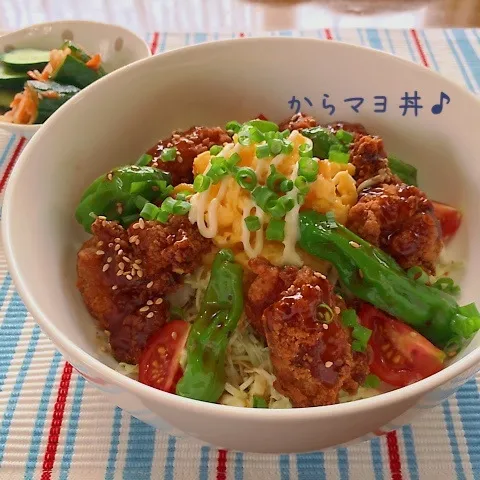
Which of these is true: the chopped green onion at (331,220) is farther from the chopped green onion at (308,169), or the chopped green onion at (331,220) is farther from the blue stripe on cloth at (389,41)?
the blue stripe on cloth at (389,41)

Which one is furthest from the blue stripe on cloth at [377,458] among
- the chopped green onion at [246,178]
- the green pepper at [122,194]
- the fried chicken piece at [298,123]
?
the fried chicken piece at [298,123]

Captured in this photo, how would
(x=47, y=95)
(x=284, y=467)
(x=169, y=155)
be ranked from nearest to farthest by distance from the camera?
(x=284, y=467), (x=169, y=155), (x=47, y=95)

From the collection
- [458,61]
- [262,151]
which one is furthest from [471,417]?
[458,61]

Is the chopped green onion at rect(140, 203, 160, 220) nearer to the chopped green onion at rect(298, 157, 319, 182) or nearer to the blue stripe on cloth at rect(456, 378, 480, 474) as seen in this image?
the chopped green onion at rect(298, 157, 319, 182)

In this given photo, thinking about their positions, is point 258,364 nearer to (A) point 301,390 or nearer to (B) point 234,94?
(A) point 301,390

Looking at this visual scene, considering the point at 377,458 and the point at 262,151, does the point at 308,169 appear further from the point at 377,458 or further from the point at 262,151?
the point at 377,458

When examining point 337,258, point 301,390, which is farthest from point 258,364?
point 337,258
